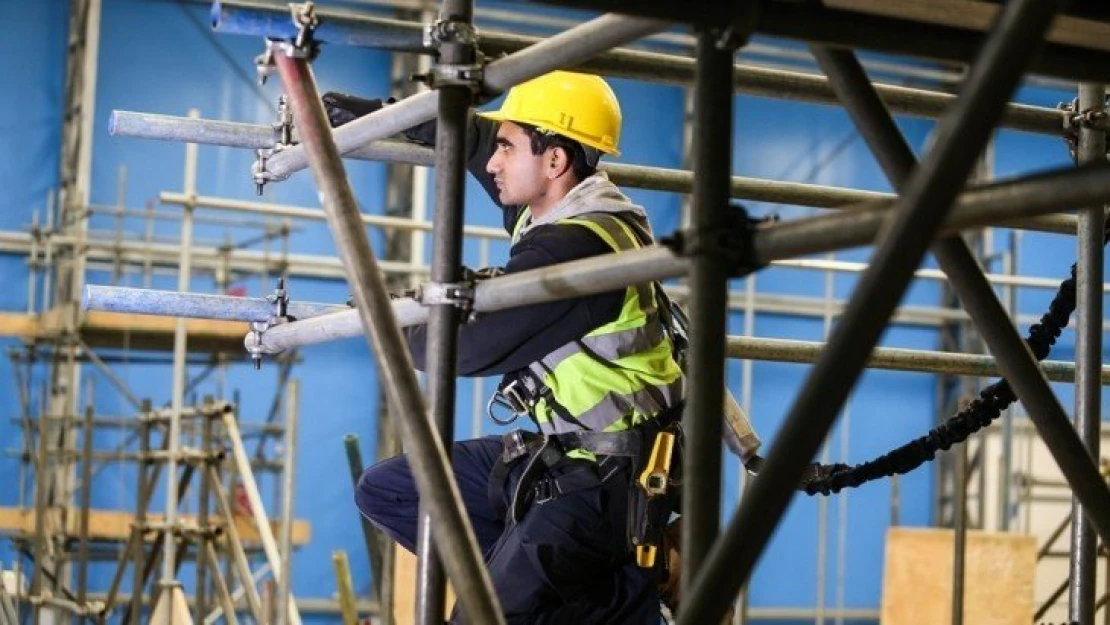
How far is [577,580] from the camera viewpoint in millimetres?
3709

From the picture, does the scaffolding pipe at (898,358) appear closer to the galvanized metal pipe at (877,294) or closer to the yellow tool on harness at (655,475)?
the yellow tool on harness at (655,475)

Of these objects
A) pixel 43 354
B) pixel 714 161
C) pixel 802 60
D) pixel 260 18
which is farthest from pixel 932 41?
pixel 802 60

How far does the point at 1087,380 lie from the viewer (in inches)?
143

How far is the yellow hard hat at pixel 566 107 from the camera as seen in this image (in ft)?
13.5

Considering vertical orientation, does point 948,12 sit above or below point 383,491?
above

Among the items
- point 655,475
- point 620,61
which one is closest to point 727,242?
point 620,61

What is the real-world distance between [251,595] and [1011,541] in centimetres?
428

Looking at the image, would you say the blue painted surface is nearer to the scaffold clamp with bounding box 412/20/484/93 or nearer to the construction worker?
the construction worker

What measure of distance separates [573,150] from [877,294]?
2203 millimetres

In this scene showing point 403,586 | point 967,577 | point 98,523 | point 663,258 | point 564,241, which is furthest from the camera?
point 98,523

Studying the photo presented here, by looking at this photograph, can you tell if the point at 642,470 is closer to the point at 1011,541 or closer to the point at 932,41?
the point at 932,41

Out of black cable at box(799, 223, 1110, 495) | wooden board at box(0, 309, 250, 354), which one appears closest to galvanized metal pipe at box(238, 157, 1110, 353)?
black cable at box(799, 223, 1110, 495)

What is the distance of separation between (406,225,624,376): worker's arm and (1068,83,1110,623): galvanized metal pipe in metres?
0.95

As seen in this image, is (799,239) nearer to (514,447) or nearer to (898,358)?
(514,447)
